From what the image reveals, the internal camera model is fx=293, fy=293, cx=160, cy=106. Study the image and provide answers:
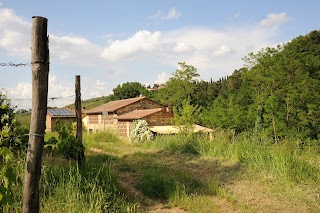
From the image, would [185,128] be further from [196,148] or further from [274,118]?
[274,118]

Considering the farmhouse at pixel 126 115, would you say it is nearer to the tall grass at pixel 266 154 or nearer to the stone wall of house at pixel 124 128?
the stone wall of house at pixel 124 128

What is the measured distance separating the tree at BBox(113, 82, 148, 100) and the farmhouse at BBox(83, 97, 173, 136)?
61.0ft

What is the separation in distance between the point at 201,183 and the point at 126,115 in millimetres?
20580

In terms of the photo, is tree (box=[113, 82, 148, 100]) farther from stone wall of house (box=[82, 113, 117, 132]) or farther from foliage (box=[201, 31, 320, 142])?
foliage (box=[201, 31, 320, 142])

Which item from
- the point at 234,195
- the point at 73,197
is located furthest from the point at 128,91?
the point at 73,197

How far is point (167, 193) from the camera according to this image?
6621 millimetres

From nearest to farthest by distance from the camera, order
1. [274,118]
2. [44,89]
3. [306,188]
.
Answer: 1. [44,89]
2. [306,188]
3. [274,118]

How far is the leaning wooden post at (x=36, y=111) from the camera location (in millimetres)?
2957

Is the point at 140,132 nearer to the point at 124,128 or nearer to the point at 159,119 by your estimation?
the point at 159,119

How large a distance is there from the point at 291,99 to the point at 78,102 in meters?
16.7

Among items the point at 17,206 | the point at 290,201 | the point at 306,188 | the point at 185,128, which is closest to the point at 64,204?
the point at 17,206

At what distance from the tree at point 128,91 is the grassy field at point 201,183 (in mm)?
45384

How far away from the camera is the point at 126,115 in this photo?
27.6 metres

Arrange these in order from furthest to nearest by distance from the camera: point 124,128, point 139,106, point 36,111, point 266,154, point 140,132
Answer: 1. point 139,106
2. point 124,128
3. point 140,132
4. point 266,154
5. point 36,111
